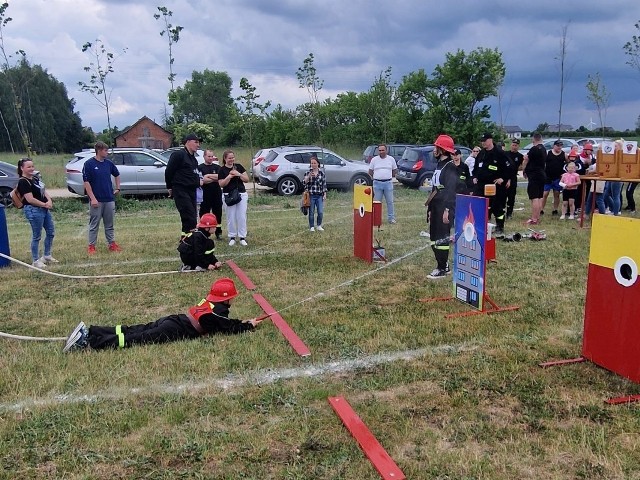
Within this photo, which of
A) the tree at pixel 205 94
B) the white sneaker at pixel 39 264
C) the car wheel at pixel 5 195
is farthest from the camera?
the tree at pixel 205 94

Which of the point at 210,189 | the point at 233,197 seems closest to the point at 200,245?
the point at 233,197

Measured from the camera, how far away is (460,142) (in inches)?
1246

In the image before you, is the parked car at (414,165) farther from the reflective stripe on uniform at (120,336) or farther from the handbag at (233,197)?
the reflective stripe on uniform at (120,336)

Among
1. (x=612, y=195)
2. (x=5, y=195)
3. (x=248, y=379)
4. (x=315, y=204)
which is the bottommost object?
(x=248, y=379)

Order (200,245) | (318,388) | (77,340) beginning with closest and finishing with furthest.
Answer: (318,388)
(77,340)
(200,245)

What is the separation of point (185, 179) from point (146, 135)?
2616 inches

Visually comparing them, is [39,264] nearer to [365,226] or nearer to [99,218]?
[99,218]

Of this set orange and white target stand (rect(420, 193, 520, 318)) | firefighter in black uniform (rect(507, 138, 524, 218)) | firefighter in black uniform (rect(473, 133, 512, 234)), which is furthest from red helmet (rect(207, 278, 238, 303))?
firefighter in black uniform (rect(507, 138, 524, 218))

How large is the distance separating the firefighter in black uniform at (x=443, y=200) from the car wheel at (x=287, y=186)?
40.4ft

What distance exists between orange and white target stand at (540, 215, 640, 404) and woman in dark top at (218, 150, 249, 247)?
6.39 m

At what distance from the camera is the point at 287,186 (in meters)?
19.1

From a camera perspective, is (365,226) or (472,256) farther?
(365,226)

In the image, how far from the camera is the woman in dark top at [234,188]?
9.40m

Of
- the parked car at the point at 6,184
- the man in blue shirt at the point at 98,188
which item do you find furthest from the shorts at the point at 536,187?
the parked car at the point at 6,184
